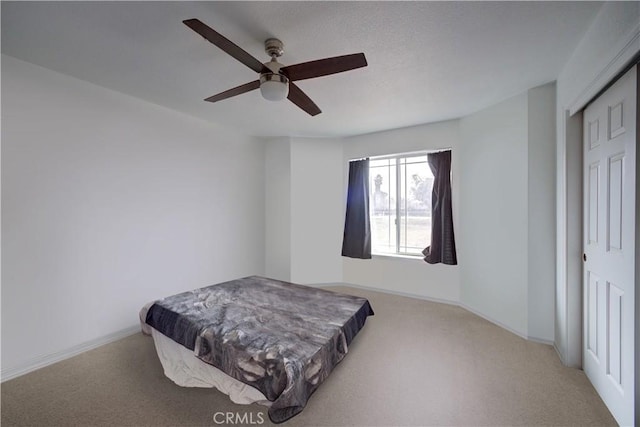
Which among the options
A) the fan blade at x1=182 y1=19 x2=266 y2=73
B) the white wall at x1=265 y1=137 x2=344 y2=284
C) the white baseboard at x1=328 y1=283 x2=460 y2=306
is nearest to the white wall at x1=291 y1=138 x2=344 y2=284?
the white wall at x1=265 y1=137 x2=344 y2=284

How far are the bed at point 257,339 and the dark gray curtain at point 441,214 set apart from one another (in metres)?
1.54

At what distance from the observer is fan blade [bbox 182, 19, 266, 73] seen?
1.16 metres

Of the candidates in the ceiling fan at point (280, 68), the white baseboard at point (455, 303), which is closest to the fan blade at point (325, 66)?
the ceiling fan at point (280, 68)

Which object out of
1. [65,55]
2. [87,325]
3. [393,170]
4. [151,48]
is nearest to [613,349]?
[393,170]

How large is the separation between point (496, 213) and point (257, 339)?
276 cm

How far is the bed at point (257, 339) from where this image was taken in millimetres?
1504

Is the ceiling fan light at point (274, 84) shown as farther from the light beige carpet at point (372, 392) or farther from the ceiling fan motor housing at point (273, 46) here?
the light beige carpet at point (372, 392)

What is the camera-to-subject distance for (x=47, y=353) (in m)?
2.12

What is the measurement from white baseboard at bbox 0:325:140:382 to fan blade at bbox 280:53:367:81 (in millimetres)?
2903

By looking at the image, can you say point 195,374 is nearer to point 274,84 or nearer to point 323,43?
point 274,84

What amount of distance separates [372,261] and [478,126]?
90.5 inches

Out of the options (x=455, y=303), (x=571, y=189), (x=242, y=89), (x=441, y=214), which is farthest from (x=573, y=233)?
(x=242, y=89)

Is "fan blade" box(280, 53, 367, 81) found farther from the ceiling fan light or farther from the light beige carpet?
the light beige carpet

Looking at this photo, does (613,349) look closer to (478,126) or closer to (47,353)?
(478,126)
